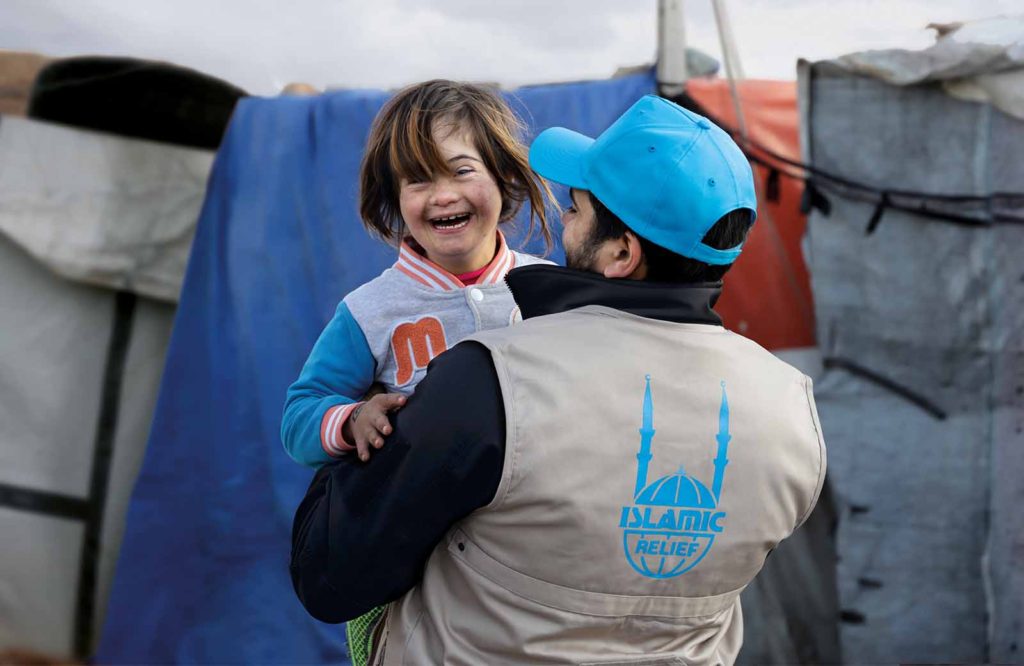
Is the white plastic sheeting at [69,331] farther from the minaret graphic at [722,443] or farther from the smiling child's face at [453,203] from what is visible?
the minaret graphic at [722,443]

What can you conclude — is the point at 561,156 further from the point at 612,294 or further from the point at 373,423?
the point at 373,423

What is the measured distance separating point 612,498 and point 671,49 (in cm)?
199

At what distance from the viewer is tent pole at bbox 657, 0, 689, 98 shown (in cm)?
261

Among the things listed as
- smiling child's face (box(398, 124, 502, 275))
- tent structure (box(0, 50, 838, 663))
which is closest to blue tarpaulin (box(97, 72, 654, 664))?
tent structure (box(0, 50, 838, 663))

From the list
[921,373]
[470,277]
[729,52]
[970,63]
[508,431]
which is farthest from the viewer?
[729,52]

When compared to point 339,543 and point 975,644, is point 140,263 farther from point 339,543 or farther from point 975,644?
point 975,644

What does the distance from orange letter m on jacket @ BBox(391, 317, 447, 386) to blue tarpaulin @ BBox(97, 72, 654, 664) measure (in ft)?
4.95

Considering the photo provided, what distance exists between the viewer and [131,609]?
2.90 m

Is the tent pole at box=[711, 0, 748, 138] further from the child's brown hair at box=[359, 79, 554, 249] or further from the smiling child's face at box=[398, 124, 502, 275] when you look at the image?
the smiling child's face at box=[398, 124, 502, 275]

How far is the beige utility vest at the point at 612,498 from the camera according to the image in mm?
918

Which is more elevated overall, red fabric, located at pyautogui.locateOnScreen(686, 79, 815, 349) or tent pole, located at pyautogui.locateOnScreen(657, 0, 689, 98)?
tent pole, located at pyautogui.locateOnScreen(657, 0, 689, 98)

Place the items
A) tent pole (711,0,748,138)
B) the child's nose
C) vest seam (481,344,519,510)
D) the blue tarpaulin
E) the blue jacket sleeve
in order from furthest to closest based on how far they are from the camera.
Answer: the blue tarpaulin < tent pole (711,0,748,138) < the child's nose < the blue jacket sleeve < vest seam (481,344,519,510)

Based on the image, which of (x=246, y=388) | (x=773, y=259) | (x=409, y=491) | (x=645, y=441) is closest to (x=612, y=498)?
(x=645, y=441)

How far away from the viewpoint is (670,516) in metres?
0.96
